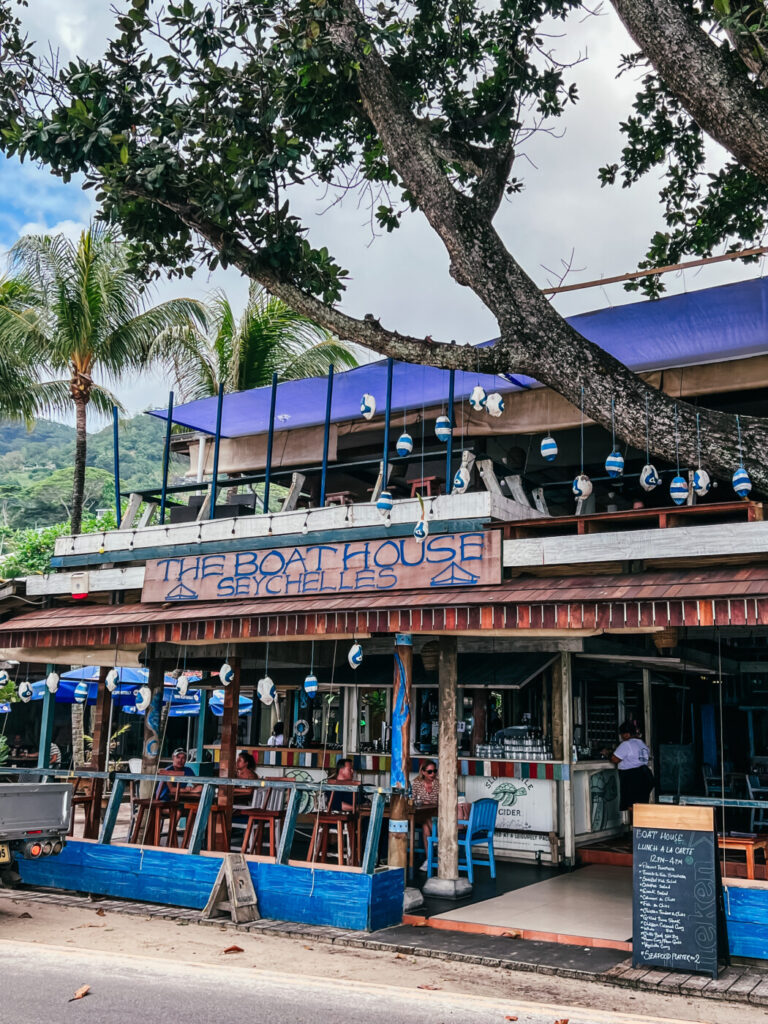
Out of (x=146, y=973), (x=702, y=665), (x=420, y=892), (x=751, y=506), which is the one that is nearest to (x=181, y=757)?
(x=420, y=892)

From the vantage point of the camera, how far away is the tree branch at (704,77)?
8320 mm

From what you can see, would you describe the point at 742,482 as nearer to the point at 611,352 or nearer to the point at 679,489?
the point at 679,489

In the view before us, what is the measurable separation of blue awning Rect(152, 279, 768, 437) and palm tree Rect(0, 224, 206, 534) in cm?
640

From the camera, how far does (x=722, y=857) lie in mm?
7820

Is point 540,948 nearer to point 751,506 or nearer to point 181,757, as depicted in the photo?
point 751,506

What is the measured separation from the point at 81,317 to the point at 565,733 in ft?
40.4

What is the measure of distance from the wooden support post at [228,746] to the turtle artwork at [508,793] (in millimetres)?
3677

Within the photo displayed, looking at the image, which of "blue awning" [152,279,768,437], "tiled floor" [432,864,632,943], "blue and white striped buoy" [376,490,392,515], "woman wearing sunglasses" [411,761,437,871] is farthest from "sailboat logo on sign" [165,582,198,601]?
"tiled floor" [432,864,632,943]

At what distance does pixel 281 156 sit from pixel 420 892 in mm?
7903

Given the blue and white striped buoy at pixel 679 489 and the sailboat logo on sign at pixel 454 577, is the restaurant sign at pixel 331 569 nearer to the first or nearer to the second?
the sailboat logo on sign at pixel 454 577

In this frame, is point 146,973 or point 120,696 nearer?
point 146,973

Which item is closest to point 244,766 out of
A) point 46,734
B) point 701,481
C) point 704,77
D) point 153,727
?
point 153,727

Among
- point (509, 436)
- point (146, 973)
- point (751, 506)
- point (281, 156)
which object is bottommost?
point (146, 973)

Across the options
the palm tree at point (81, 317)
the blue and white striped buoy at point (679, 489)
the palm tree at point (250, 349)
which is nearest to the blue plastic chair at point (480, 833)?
the blue and white striped buoy at point (679, 489)
